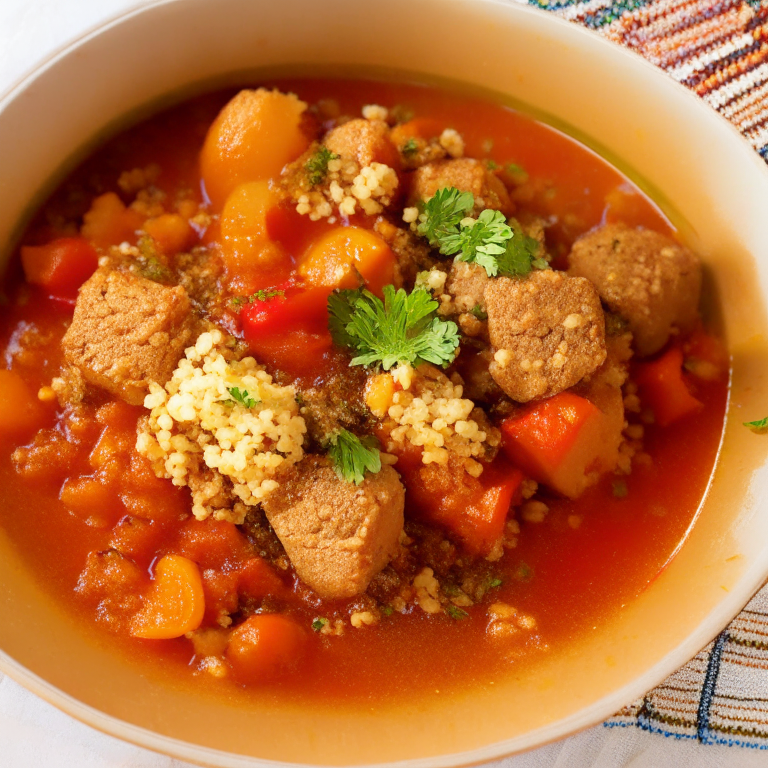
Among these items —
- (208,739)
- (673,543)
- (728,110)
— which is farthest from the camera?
(728,110)

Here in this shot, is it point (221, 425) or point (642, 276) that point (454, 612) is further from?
point (642, 276)

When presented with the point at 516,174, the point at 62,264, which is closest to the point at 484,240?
the point at 516,174

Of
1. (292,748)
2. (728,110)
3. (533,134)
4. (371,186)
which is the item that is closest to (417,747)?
(292,748)

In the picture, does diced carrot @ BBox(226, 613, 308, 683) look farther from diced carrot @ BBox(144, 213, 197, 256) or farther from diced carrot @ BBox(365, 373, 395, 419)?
diced carrot @ BBox(144, 213, 197, 256)

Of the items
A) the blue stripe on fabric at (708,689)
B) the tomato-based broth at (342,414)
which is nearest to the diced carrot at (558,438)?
the tomato-based broth at (342,414)

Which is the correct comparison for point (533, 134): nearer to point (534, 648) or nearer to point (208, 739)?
point (534, 648)

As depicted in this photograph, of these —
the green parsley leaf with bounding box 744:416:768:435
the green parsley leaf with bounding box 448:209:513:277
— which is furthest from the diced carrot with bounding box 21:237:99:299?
the green parsley leaf with bounding box 744:416:768:435
